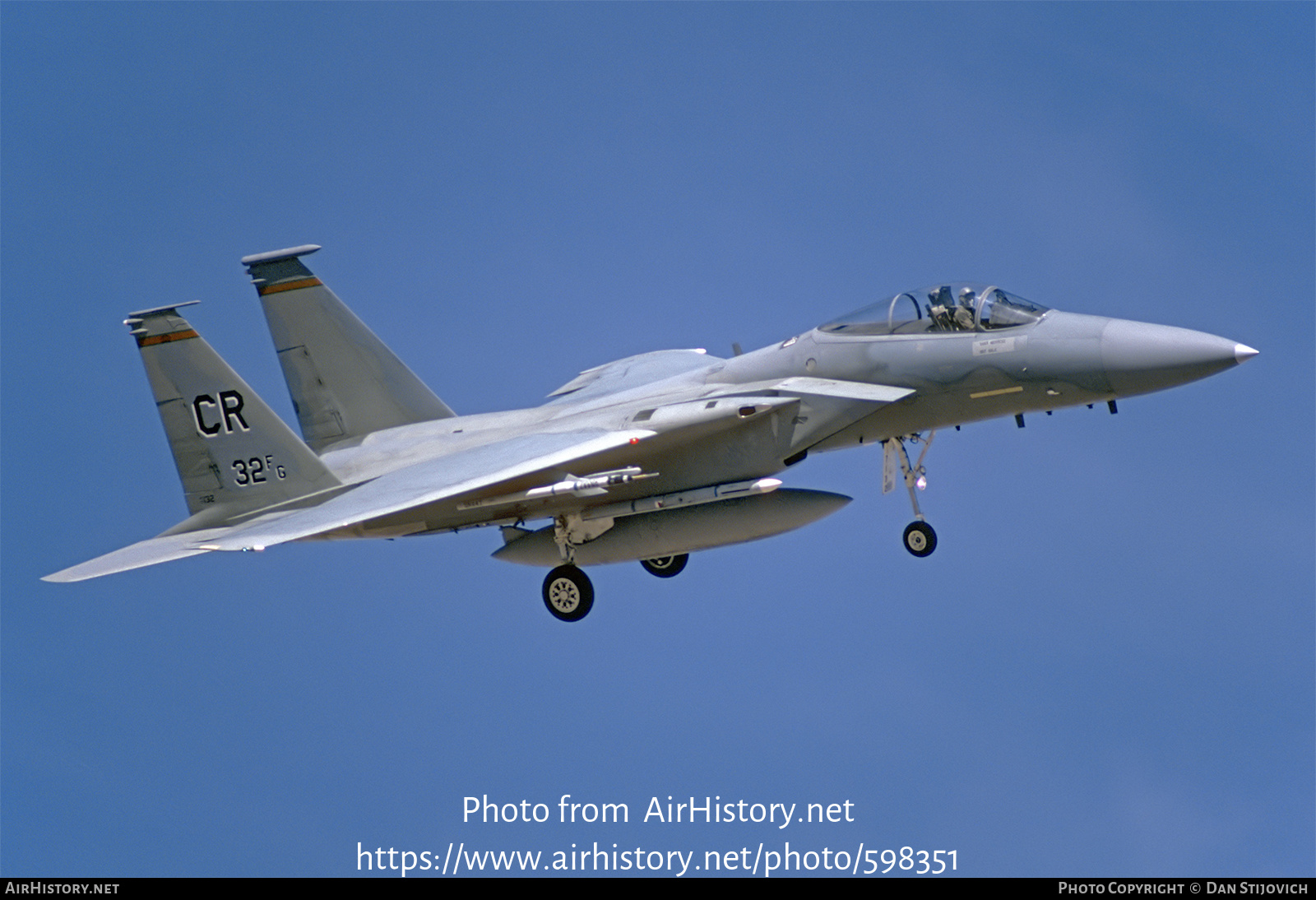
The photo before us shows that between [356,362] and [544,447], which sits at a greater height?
[356,362]

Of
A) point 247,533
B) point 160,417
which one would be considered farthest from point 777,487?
point 160,417

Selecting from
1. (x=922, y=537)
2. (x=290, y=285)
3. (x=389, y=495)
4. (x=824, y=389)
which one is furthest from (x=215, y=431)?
(x=922, y=537)

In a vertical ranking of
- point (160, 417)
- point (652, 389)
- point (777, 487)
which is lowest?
point (777, 487)

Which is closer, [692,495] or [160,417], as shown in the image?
[692,495]

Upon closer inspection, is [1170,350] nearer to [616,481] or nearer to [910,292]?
[910,292]

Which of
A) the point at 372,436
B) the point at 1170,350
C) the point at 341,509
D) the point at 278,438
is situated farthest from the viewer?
the point at 372,436

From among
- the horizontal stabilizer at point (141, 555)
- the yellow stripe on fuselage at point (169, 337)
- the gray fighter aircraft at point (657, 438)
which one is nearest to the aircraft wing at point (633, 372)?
the gray fighter aircraft at point (657, 438)

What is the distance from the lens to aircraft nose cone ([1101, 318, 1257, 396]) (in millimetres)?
15109

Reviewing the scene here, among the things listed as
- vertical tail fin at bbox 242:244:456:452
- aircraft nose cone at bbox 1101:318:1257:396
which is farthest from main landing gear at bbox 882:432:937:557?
vertical tail fin at bbox 242:244:456:452

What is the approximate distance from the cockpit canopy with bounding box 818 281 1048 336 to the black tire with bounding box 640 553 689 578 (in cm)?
386

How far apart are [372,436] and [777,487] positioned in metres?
5.31

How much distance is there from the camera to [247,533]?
1616 centimetres

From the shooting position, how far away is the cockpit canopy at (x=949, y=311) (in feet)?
52.5

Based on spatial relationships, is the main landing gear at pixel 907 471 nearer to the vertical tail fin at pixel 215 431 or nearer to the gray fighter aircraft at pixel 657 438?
the gray fighter aircraft at pixel 657 438
